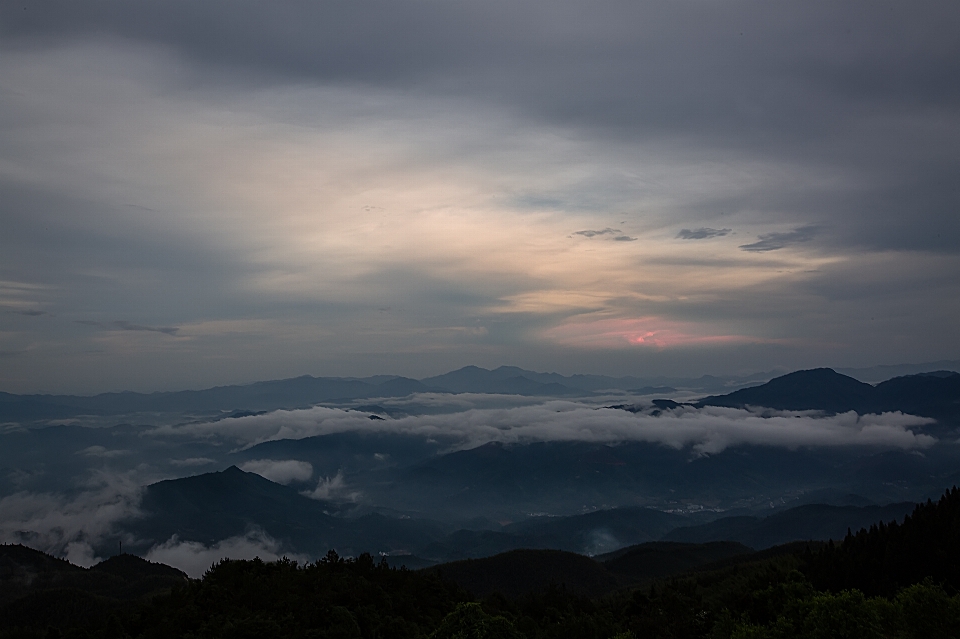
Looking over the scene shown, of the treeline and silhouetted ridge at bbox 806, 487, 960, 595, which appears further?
silhouetted ridge at bbox 806, 487, 960, 595

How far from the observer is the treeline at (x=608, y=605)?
41625mm

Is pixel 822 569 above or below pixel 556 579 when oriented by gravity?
above

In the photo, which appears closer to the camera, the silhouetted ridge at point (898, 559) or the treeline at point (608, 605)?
the treeline at point (608, 605)

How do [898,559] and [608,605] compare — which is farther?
[608,605]

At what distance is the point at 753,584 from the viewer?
59656 mm

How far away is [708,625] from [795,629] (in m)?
7.87

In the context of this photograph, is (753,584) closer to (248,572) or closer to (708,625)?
(708,625)

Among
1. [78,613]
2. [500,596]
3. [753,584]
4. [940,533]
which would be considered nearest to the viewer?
[753,584]

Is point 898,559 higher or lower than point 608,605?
higher

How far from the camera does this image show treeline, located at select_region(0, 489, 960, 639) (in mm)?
41625

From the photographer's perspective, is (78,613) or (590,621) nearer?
(590,621)

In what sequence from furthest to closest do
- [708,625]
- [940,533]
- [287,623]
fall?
1. [940,533]
2. [287,623]
3. [708,625]

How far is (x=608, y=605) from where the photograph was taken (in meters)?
78.7

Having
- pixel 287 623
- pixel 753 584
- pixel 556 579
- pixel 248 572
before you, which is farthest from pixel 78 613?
pixel 753 584
